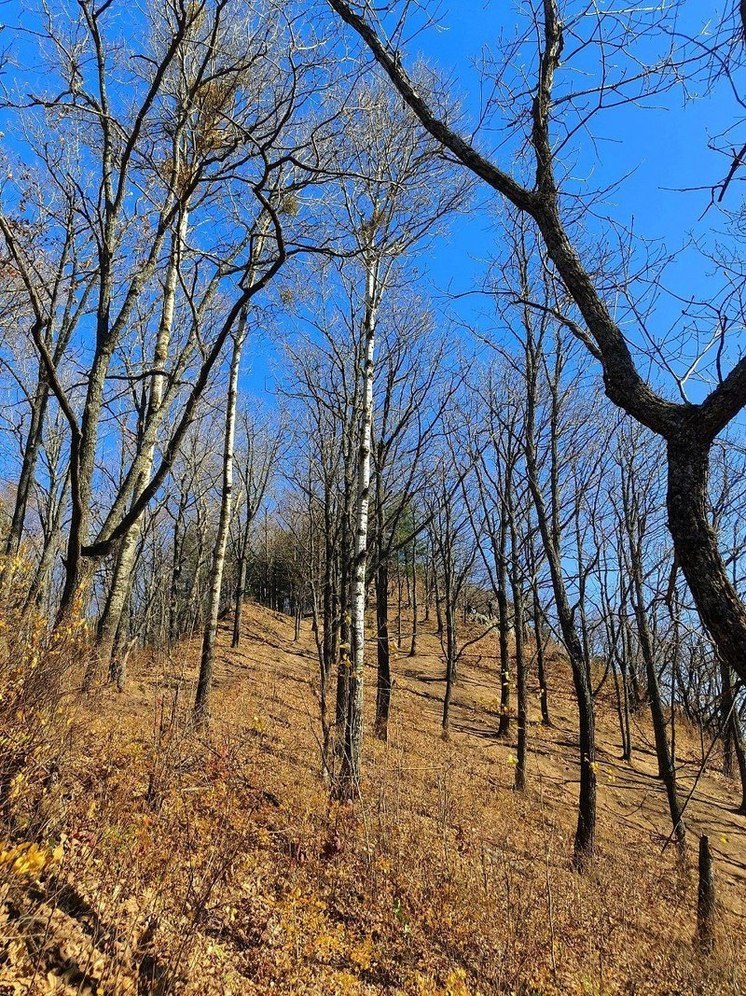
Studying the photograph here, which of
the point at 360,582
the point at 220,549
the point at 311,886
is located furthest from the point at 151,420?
the point at 220,549

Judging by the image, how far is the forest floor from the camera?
3.18 metres

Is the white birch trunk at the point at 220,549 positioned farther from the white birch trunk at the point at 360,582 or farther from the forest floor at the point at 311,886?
the white birch trunk at the point at 360,582

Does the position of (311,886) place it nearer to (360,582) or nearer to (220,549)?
(360,582)

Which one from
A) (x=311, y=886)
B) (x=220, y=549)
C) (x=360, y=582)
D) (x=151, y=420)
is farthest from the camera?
(x=220, y=549)

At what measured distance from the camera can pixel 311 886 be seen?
16.5ft

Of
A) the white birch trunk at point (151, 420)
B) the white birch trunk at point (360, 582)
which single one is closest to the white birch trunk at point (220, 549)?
the white birch trunk at point (151, 420)

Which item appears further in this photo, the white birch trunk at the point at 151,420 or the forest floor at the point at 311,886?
the white birch trunk at the point at 151,420

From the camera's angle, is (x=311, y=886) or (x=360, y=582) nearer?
(x=311, y=886)

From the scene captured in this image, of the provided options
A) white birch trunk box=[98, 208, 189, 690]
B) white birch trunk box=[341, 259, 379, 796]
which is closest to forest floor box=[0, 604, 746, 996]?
white birch trunk box=[341, 259, 379, 796]

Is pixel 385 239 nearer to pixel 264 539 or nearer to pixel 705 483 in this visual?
pixel 705 483

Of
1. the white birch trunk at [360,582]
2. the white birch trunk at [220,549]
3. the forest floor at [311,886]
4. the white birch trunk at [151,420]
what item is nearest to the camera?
the forest floor at [311,886]

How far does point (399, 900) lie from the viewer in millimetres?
5168

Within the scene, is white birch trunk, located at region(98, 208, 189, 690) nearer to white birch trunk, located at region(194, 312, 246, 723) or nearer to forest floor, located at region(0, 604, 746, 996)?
forest floor, located at region(0, 604, 746, 996)

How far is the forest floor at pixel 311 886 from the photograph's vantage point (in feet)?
10.4
